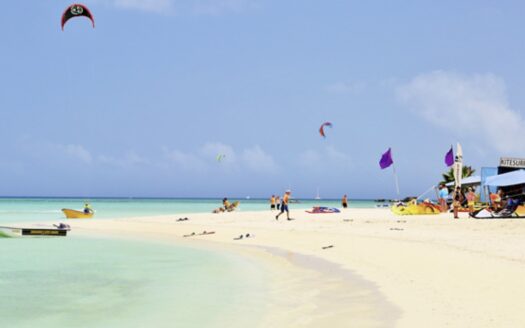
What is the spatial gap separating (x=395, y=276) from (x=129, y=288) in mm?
5063

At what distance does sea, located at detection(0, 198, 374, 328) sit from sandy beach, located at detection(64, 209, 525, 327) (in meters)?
0.65

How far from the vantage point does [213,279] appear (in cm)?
1117

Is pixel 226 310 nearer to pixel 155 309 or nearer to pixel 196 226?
pixel 155 309

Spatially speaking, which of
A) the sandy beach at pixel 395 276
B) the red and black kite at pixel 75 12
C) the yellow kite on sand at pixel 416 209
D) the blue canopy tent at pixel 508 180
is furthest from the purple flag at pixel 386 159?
the red and black kite at pixel 75 12

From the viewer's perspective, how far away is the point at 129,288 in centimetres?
1043

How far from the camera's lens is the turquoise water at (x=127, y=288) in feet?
25.5

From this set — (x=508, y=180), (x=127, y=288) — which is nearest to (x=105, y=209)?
(x=508, y=180)

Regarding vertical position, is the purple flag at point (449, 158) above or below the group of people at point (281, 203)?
above

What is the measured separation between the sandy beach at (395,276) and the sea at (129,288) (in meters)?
0.65

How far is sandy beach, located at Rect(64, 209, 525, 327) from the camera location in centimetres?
690

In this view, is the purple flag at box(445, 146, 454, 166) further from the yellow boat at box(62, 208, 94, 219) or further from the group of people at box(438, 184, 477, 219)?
the yellow boat at box(62, 208, 94, 219)

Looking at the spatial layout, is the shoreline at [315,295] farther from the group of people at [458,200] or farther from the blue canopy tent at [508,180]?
the blue canopy tent at [508,180]

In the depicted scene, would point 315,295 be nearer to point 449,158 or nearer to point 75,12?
point 75,12

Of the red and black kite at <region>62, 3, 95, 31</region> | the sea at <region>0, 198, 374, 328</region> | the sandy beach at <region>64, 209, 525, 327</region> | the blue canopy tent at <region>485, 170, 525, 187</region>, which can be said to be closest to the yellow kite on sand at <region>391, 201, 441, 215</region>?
the blue canopy tent at <region>485, 170, 525, 187</region>
